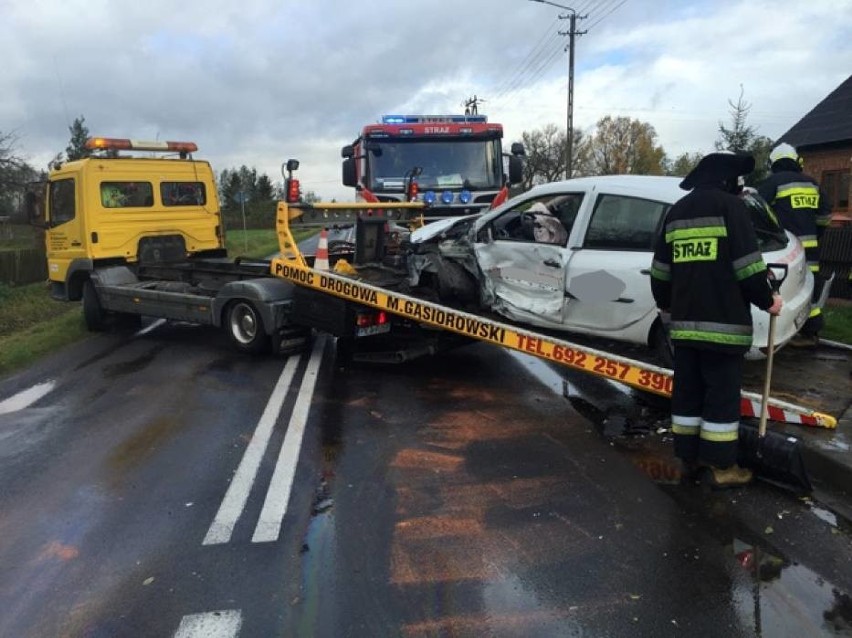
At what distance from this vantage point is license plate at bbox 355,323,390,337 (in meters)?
7.41

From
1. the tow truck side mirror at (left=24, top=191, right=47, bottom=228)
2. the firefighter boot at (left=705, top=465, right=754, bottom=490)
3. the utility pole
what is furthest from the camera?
the utility pole

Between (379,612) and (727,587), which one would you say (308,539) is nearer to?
(379,612)

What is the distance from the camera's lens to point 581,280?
5.82m

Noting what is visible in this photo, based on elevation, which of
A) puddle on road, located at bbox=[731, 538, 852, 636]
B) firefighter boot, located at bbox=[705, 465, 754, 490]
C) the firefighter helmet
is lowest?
puddle on road, located at bbox=[731, 538, 852, 636]

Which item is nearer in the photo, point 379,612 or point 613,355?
point 379,612

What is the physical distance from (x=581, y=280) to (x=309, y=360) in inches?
149

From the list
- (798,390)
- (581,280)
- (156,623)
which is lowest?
(156,623)

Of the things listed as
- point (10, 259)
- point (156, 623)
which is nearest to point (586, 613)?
point (156, 623)

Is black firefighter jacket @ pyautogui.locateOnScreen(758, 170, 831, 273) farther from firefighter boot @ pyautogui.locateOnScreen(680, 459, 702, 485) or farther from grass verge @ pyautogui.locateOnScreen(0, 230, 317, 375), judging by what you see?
grass verge @ pyautogui.locateOnScreen(0, 230, 317, 375)

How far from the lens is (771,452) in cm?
422

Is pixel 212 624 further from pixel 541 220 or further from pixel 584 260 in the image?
pixel 541 220

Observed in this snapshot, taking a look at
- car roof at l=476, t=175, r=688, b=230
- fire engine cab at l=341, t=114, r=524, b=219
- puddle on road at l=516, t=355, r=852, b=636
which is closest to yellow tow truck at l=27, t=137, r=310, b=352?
fire engine cab at l=341, t=114, r=524, b=219

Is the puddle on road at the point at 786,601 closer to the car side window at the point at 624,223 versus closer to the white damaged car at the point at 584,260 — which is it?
the white damaged car at the point at 584,260

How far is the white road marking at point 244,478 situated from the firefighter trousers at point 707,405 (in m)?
2.76
